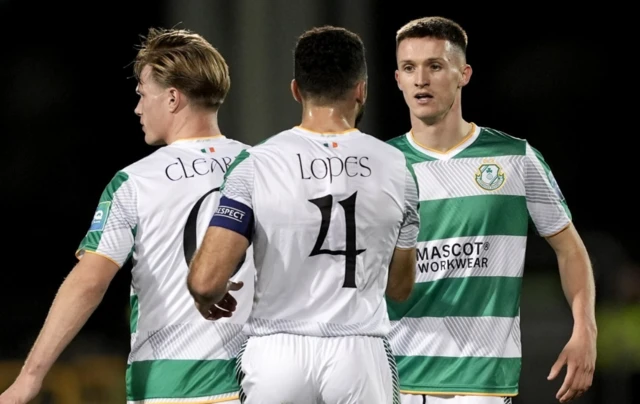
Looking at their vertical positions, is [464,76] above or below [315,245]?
above

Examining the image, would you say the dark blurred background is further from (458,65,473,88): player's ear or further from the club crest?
the club crest

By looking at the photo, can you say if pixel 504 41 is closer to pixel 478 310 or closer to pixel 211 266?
pixel 478 310

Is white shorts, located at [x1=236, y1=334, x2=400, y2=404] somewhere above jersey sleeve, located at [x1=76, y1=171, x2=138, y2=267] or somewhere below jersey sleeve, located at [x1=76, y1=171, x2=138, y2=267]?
below

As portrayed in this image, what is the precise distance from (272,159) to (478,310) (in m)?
1.39

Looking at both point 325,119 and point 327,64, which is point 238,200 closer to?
point 325,119

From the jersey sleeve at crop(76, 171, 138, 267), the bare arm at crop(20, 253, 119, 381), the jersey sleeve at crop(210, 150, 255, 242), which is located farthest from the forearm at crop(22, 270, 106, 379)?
the jersey sleeve at crop(210, 150, 255, 242)

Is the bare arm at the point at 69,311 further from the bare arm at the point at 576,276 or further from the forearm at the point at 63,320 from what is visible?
the bare arm at the point at 576,276

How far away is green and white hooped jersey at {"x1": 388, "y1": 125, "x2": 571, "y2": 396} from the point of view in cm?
423

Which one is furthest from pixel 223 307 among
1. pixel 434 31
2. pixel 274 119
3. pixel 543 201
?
pixel 274 119

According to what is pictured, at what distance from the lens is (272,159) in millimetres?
3170

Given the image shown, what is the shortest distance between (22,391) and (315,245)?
39.2 inches

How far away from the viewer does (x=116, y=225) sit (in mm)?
3531

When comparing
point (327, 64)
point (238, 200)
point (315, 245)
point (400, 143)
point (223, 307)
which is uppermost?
point (327, 64)

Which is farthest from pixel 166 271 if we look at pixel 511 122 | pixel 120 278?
pixel 511 122
